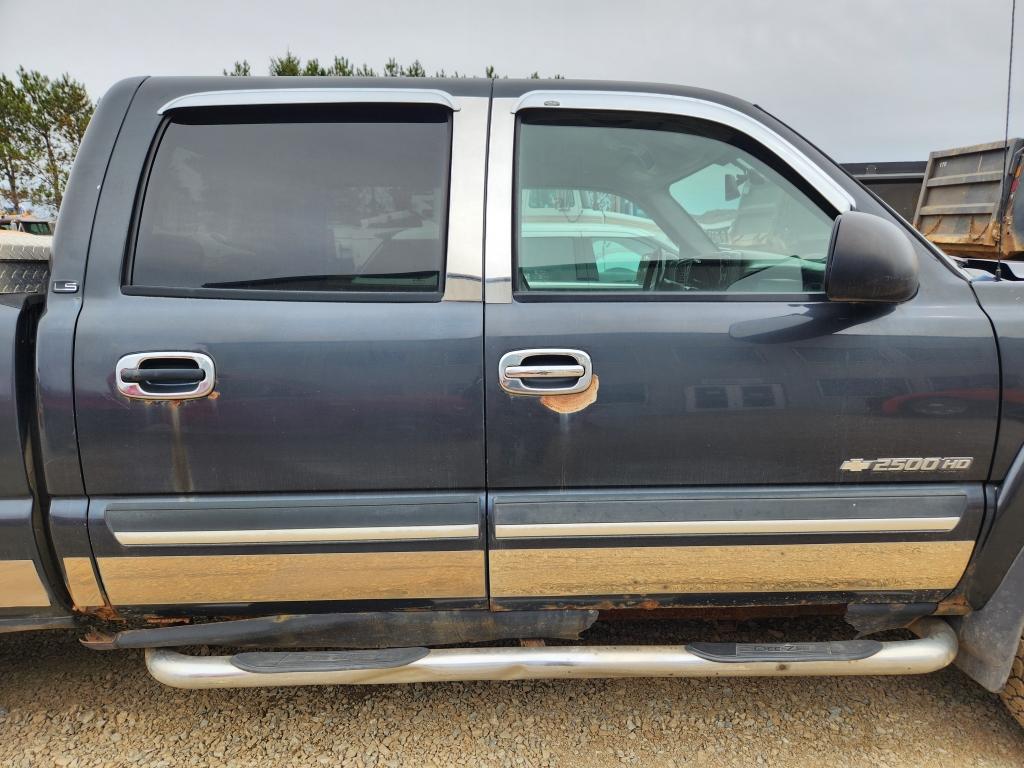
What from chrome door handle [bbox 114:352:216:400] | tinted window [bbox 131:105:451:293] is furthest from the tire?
chrome door handle [bbox 114:352:216:400]

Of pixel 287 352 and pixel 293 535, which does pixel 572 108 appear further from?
pixel 293 535

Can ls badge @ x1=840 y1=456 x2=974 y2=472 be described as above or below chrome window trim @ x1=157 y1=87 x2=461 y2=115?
below

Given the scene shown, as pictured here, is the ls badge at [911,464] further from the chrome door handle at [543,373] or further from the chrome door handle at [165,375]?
the chrome door handle at [165,375]

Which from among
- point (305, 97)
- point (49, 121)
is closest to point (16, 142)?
point (49, 121)

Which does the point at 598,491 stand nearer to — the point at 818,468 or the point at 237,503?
the point at 818,468

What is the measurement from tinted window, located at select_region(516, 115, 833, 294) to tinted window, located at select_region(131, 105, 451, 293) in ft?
0.92

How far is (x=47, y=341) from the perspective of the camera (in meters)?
1.56

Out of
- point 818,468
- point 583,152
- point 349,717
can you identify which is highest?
point 583,152

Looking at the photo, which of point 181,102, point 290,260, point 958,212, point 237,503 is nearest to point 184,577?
point 237,503

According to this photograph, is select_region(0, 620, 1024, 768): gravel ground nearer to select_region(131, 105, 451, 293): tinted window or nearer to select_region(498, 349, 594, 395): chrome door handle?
select_region(498, 349, 594, 395): chrome door handle

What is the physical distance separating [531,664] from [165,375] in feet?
4.07

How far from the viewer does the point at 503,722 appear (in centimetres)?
205

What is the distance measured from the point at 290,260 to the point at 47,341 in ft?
2.02

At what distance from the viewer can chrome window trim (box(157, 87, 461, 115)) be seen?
170cm
